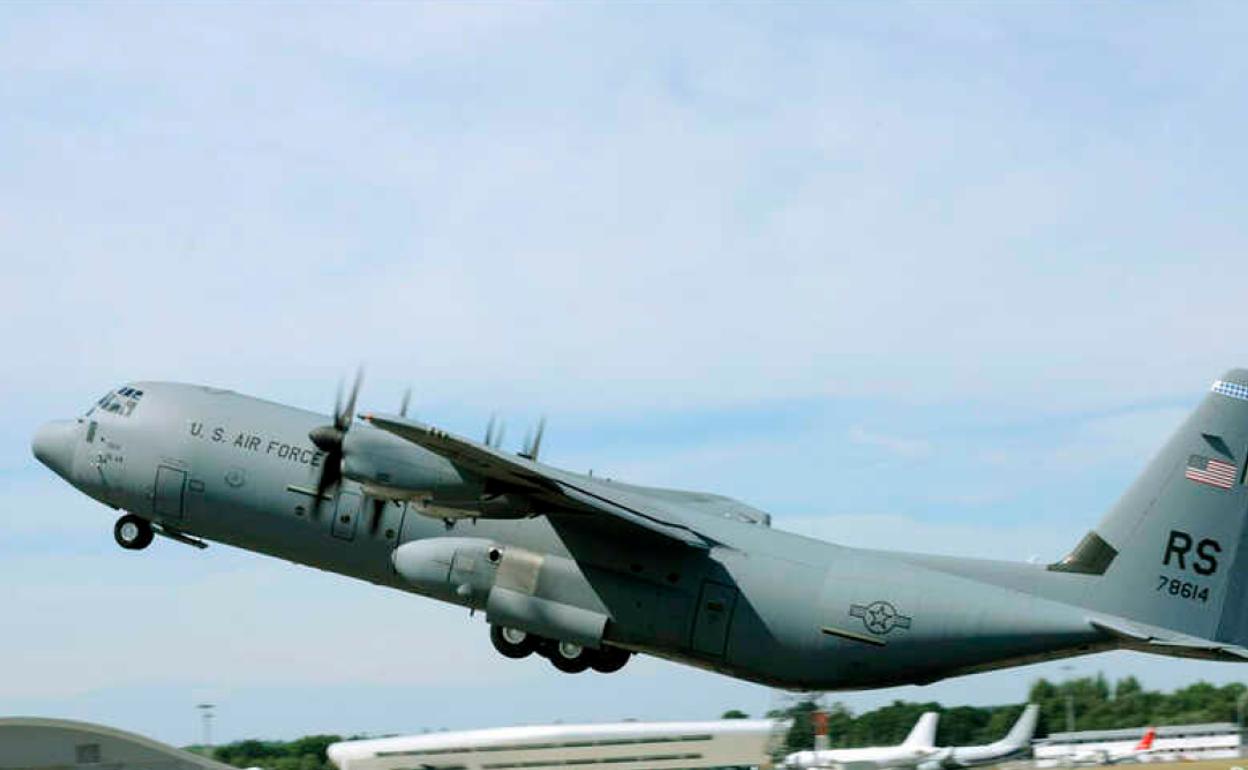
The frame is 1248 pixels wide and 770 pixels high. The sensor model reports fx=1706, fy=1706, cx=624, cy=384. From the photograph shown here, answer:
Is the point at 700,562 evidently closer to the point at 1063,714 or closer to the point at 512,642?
the point at 512,642

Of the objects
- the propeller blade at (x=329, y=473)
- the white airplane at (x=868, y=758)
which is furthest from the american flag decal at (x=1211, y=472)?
the white airplane at (x=868, y=758)

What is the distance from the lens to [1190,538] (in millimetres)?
29406

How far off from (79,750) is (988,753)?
36365mm

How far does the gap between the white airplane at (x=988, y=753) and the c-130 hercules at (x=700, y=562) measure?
31.3m

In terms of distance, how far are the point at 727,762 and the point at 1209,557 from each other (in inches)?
800

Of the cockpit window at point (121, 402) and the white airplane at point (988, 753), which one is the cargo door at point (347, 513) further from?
the white airplane at point (988, 753)

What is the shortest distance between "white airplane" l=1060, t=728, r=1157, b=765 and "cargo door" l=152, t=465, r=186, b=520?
4439 centimetres

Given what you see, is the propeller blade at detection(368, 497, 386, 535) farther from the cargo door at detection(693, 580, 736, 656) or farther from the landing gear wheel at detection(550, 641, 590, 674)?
the cargo door at detection(693, 580, 736, 656)

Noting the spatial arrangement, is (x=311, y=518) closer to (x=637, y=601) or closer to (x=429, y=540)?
(x=429, y=540)

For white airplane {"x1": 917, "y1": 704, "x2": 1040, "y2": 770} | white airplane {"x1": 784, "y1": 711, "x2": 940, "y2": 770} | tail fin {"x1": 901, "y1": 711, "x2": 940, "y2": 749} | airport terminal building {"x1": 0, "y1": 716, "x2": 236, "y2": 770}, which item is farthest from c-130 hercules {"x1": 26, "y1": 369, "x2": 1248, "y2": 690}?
tail fin {"x1": 901, "y1": 711, "x2": 940, "y2": 749}

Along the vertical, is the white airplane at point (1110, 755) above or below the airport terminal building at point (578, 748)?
above

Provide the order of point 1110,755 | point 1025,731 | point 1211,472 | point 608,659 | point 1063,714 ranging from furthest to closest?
1. point 1063,714
2. point 1110,755
3. point 1025,731
4. point 608,659
5. point 1211,472

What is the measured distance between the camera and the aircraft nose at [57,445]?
3353cm

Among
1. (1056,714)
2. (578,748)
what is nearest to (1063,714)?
(1056,714)
